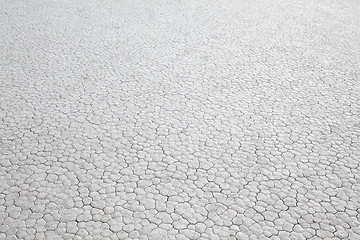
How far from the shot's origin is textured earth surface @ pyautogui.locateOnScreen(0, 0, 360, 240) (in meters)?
1.96

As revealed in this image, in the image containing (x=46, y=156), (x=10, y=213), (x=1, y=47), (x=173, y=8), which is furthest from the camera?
(x=173, y=8)

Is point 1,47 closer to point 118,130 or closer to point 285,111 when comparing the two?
point 118,130

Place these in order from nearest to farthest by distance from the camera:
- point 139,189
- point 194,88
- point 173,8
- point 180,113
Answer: point 139,189, point 180,113, point 194,88, point 173,8

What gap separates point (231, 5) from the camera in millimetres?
5293

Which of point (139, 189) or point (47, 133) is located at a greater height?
point (139, 189)

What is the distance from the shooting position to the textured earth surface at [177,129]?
6.42ft

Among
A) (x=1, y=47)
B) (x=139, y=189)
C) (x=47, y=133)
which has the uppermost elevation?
(x=139, y=189)

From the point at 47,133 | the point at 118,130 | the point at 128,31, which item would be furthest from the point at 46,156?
the point at 128,31

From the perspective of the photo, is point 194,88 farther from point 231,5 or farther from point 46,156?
point 231,5

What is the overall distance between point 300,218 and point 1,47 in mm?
2902

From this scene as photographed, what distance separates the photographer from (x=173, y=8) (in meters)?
5.07

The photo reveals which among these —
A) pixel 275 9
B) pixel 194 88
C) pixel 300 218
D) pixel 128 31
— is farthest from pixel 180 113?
pixel 275 9

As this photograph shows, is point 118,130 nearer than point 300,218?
No

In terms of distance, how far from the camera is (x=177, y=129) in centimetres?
265
